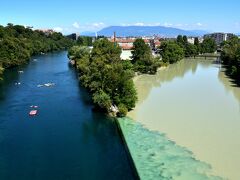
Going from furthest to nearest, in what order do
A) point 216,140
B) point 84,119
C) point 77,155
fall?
point 84,119 → point 216,140 → point 77,155

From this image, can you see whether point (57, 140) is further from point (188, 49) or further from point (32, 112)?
point (188, 49)

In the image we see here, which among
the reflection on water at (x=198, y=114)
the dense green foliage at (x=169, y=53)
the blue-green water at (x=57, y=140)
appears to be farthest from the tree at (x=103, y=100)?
the dense green foliage at (x=169, y=53)

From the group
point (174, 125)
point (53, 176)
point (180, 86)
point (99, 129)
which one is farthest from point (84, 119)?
point (180, 86)

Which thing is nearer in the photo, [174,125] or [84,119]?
[174,125]

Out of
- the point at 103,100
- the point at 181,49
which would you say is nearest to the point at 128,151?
the point at 103,100

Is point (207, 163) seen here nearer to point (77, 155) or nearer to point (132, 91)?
point (77, 155)
